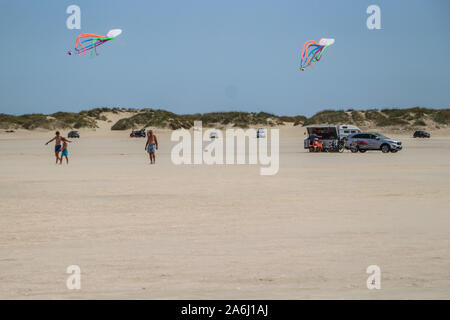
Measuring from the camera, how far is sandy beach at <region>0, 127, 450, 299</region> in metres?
7.68

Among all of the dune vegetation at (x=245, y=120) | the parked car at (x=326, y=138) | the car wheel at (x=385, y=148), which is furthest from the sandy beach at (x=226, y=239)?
the dune vegetation at (x=245, y=120)

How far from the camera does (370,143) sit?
44.5m

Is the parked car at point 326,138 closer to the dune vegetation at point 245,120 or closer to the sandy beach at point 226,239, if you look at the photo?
the sandy beach at point 226,239

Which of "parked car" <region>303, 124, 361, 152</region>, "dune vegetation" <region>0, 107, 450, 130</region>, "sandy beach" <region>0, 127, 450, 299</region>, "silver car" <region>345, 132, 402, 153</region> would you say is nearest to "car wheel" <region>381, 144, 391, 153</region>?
"silver car" <region>345, 132, 402, 153</region>

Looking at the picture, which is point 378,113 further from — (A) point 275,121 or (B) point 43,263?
(B) point 43,263

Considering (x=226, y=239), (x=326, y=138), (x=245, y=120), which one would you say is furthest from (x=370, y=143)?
(x=245, y=120)

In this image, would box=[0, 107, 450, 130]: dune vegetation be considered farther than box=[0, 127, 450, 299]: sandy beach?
Yes

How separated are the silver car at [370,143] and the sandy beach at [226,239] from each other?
23680 millimetres

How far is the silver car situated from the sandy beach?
2368 centimetres

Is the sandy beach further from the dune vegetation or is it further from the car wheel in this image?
the dune vegetation

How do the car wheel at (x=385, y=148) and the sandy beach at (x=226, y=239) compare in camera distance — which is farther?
the car wheel at (x=385, y=148)

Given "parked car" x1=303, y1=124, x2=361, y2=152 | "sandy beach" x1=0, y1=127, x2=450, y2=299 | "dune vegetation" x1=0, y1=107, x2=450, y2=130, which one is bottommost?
"sandy beach" x1=0, y1=127, x2=450, y2=299

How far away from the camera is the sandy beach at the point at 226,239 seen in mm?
7684
